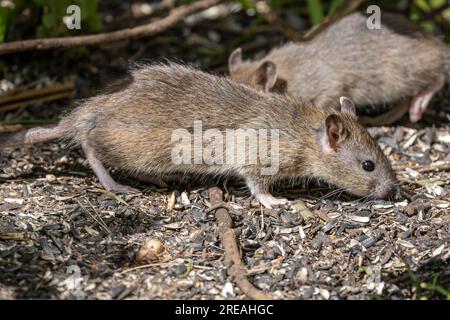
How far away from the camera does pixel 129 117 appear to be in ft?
22.3

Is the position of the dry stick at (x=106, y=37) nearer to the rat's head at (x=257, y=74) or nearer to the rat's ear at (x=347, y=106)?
the rat's head at (x=257, y=74)

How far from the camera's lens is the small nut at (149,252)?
5.96 metres

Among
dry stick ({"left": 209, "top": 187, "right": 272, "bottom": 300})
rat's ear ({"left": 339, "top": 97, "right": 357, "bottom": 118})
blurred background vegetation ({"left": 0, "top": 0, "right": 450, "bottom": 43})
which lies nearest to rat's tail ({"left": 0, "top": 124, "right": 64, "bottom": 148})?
blurred background vegetation ({"left": 0, "top": 0, "right": 450, "bottom": 43})

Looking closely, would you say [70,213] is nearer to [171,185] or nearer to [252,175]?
[171,185]

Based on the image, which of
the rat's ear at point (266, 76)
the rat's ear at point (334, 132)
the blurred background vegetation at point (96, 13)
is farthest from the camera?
the blurred background vegetation at point (96, 13)

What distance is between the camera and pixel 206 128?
693 centimetres

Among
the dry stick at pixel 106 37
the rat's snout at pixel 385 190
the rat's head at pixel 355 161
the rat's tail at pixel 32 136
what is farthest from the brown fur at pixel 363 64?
the rat's tail at pixel 32 136

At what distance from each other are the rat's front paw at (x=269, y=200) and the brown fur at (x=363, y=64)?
188cm

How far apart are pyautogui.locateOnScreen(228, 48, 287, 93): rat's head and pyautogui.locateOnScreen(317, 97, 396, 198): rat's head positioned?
42.6 inches

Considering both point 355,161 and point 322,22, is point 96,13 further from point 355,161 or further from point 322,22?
point 355,161

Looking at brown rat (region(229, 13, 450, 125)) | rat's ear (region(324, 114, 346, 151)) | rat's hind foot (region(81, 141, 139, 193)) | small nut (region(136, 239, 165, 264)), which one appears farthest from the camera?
brown rat (region(229, 13, 450, 125))

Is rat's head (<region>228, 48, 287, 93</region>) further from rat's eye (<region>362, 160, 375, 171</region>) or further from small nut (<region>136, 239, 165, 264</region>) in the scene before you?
small nut (<region>136, 239, 165, 264</region>)

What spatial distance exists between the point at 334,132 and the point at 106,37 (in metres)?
2.65

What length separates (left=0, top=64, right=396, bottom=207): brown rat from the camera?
6.84 meters
